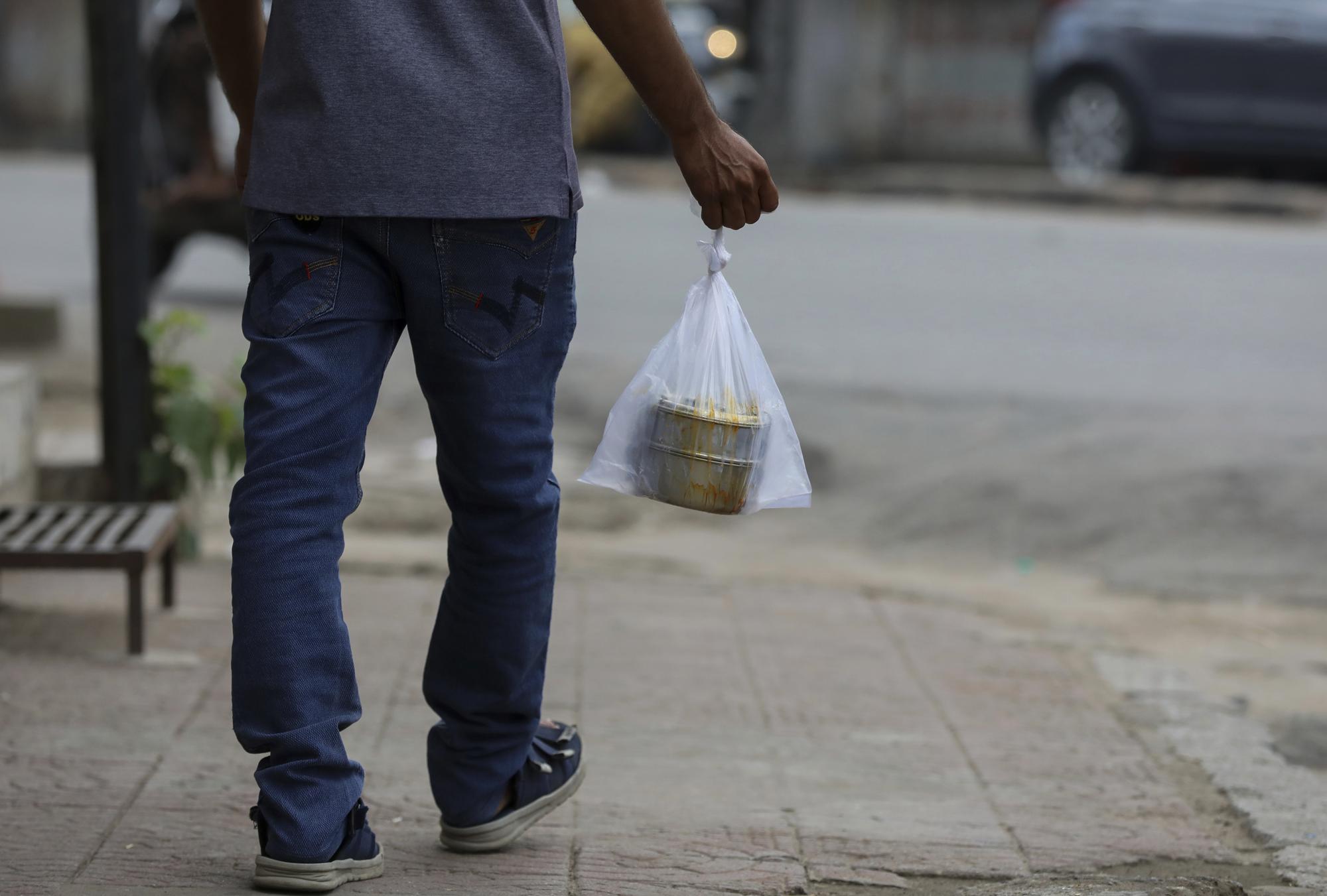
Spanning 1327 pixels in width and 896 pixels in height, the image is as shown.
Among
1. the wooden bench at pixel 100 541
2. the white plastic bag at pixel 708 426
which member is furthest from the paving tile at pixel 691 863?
the wooden bench at pixel 100 541

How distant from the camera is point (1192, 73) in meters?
12.6

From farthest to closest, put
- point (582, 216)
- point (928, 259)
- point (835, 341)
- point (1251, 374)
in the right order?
point (582, 216)
point (928, 259)
point (835, 341)
point (1251, 374)

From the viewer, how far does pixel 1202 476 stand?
5430 mm

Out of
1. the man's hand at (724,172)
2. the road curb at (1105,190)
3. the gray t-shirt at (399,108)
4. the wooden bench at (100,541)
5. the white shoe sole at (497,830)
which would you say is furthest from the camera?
the road curb at (1105,190)

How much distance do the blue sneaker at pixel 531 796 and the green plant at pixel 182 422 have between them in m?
1.89

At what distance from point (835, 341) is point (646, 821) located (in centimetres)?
520

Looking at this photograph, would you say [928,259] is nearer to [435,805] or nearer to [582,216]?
[582,216]

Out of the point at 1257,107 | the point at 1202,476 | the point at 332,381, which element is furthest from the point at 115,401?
the point at 1257,107

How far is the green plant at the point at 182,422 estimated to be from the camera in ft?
13.2

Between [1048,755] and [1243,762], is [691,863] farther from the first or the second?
[1243,762]

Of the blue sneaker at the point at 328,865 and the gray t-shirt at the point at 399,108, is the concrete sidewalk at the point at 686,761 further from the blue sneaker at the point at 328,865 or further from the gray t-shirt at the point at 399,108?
the gray t-shirt at the point at 399,108

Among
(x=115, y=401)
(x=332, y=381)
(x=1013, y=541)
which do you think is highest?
(x=332, y=381)

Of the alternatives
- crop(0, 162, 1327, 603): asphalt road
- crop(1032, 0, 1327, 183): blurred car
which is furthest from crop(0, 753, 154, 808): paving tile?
crop(1032, 0, 1327, 183): blurred car

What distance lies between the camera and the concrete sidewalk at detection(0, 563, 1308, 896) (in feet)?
7.79
